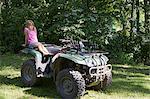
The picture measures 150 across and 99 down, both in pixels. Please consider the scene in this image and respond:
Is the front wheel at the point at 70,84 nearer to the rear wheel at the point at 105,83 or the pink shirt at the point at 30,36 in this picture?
the rear wheel at the point at 105,83

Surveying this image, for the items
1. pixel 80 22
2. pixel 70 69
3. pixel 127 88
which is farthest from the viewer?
pixel 80 22

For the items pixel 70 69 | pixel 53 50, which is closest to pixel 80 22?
pixel 53 50

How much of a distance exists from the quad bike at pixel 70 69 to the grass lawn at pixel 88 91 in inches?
9.3

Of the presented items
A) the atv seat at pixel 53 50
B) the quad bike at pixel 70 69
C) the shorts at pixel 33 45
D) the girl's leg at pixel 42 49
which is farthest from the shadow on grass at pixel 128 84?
the shorts at pixel 33 45

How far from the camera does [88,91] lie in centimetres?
825

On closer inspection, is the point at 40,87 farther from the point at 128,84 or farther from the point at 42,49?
the point at 128,84

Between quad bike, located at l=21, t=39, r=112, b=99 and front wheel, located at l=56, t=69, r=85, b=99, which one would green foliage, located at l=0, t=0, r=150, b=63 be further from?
front wheel, located at l=56, t=69, r=85, b=99

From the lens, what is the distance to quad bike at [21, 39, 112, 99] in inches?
293

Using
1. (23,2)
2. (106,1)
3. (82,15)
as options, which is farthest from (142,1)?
(23,2)

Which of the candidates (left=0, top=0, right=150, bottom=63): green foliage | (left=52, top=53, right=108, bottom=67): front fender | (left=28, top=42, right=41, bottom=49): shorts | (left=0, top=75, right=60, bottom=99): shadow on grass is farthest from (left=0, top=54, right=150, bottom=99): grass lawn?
(left=0, top=0, right=150, bottom=63): green foliage

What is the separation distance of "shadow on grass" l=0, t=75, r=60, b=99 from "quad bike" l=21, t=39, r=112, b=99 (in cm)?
17

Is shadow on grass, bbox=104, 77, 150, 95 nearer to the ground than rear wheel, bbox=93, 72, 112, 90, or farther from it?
nearer to the ground

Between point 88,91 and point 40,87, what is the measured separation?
113 cm

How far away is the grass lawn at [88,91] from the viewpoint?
7.81m
